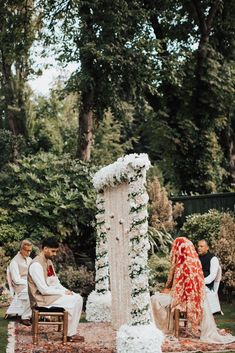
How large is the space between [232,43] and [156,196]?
9151 mm

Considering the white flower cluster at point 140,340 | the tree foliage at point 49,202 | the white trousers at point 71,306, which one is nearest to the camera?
the white flower cluster at point 140,340

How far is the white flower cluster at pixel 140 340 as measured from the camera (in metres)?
9.48

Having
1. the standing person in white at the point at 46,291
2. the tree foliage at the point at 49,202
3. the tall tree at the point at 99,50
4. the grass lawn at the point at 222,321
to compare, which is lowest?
the grass lawn at the point at 222,321

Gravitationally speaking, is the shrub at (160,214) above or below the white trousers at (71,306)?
above

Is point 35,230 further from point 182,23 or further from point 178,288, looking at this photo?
point 182,23

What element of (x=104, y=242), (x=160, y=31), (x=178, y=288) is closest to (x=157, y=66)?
(x=160, y=31)

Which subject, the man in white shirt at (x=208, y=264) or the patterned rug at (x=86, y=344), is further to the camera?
the man in white shirt at (x=208, y=264)

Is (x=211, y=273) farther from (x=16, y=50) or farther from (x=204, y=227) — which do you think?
(x=16, y=50)

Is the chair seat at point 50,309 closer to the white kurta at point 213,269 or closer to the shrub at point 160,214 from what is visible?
the white kurta at point 213,269

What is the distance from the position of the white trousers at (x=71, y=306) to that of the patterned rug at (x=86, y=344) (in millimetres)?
288

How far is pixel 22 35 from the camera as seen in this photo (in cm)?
2281

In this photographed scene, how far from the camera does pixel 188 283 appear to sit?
1091 cm

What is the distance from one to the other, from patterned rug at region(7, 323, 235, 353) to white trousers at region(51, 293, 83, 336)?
0.29 m

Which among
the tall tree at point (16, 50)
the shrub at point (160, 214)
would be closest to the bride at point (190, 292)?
the shrub at point (160, 214)
